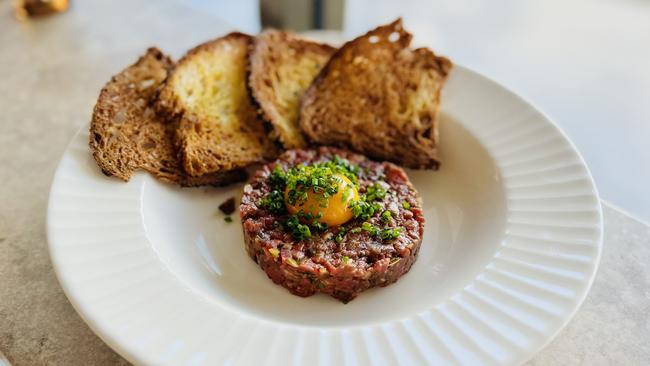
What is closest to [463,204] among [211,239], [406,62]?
[406,62]

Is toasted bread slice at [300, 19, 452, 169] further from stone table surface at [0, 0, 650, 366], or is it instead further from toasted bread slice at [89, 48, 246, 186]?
stone table surface at [0, 0, 650, 366]

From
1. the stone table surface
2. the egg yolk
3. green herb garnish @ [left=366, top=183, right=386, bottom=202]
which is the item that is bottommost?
the stone table surface

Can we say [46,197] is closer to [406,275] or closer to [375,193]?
[375,193]

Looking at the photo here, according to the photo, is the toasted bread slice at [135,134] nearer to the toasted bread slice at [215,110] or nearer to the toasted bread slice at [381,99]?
the toasted bread slice at [215,110]

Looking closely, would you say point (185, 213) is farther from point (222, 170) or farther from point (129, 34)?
point (129, 34)

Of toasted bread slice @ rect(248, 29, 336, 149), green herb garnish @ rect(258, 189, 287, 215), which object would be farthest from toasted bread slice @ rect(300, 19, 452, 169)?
green herb garnish @ rect(258, 189, 287, 215)

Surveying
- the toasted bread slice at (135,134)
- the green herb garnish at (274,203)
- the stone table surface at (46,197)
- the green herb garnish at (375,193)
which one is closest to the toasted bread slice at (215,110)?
the toasted bread slice at (135,134)
